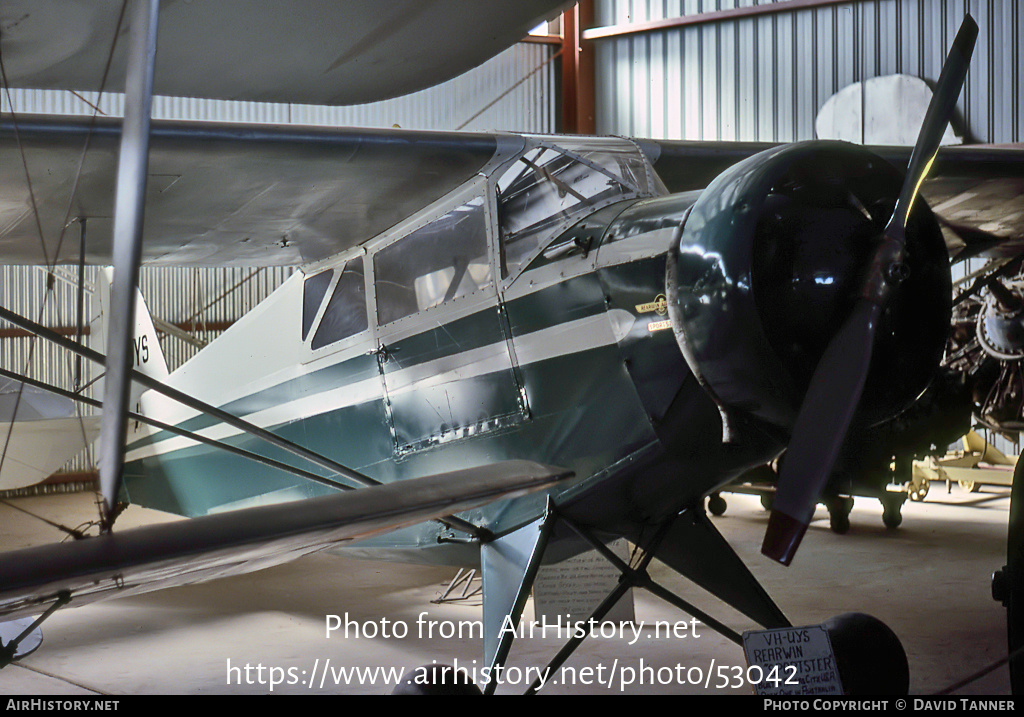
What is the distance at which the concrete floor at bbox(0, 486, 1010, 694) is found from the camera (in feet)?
14.9

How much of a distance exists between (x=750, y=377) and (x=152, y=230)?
333 centimetres

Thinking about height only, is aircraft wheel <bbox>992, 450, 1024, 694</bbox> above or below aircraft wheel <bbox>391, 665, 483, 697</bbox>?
above

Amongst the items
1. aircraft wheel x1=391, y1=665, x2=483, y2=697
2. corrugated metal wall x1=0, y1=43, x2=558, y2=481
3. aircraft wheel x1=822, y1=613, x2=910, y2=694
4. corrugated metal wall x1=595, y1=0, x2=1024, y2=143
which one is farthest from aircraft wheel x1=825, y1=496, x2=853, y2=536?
corrugated metal wall x1=0, y1=43, x2=558, y2=481

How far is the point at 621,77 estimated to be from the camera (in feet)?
52.1

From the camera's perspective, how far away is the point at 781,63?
14.3 m

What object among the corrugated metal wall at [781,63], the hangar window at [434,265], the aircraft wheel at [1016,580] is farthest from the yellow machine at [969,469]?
the hangar window at [434,265]

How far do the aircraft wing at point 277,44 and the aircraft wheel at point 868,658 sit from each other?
106 inches

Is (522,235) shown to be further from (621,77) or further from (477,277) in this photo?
(621,77)

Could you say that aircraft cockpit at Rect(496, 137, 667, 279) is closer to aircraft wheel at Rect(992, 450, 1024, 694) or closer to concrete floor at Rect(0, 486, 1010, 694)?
aircraft wheel at Rect(992, 450, 1024, 694)

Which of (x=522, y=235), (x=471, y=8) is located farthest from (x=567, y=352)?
(x=471, y=8)

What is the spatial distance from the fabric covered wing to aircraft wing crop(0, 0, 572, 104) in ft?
2.14

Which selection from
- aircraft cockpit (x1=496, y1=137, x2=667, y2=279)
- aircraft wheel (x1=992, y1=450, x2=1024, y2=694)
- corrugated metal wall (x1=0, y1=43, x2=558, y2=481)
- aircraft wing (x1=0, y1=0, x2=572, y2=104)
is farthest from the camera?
corrugated metal wall (x1=0, y1=43, x2=558, y2=481)

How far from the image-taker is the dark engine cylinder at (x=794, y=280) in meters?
2.61
